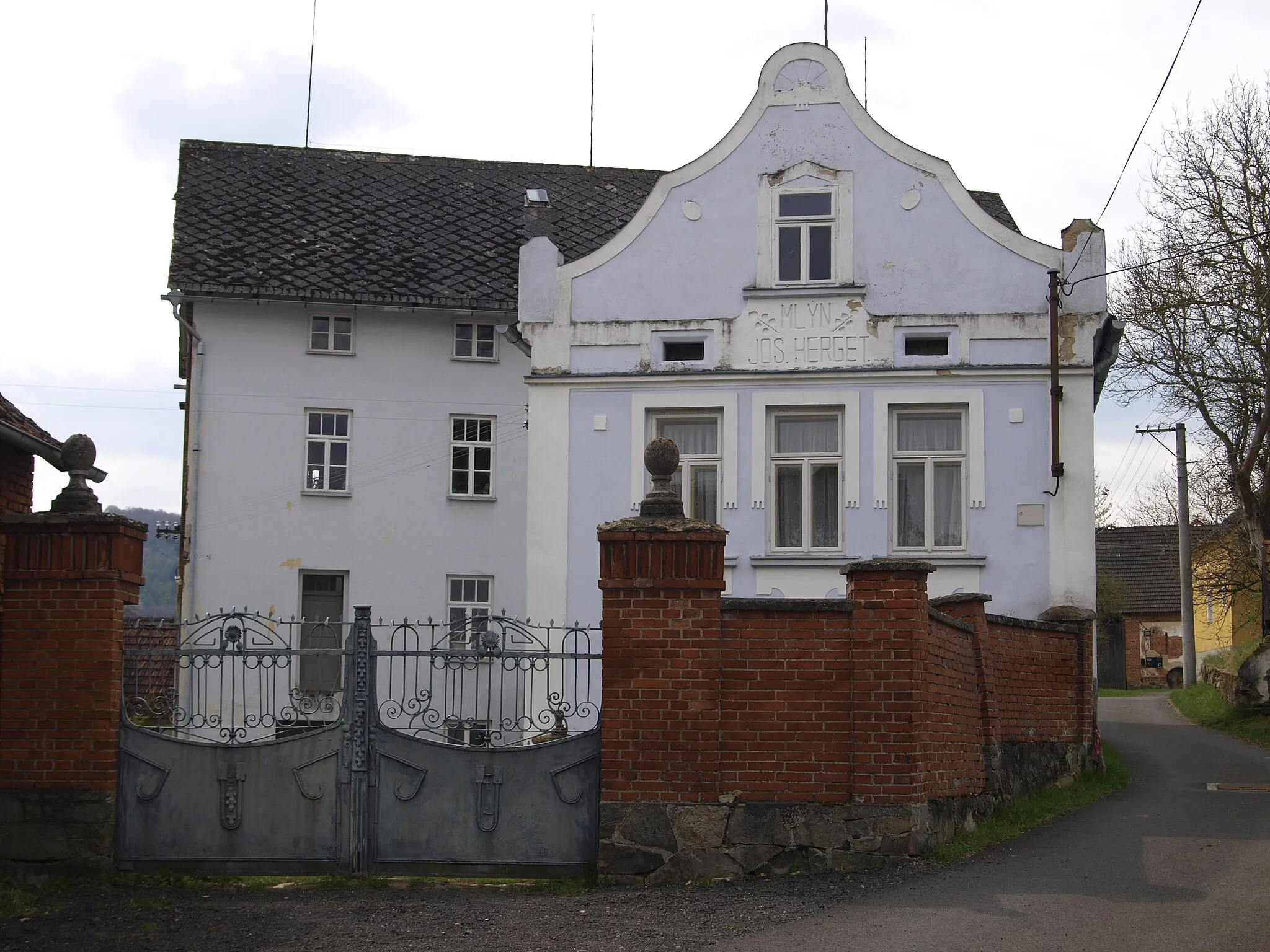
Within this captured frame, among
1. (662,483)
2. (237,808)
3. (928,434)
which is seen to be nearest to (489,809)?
(237,808)

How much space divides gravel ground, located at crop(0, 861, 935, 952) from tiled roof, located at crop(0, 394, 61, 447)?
3840mm

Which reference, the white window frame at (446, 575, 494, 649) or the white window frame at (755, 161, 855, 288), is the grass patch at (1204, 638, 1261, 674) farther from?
the white window frame at (446, 575, 494, 649)

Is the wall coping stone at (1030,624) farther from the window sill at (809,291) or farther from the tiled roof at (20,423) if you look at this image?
the tiled roof at (20,423)

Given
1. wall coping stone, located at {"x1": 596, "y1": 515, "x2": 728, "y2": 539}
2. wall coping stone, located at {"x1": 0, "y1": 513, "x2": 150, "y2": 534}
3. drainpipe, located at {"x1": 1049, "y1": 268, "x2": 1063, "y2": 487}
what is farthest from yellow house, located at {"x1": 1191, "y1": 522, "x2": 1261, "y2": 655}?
wall coping stone, located at {"x1": 0, "y1": 513, "x2": 150, "y2": 534}

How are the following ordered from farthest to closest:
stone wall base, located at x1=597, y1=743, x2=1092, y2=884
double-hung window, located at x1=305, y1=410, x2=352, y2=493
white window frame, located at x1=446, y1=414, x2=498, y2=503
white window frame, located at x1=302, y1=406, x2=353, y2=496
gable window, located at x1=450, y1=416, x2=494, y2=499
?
gable window, located at x1=450, y1=416, x2=494, y2=499, white window frame, located at x1=446, y1=414, x2=498, y2=503, double-hung window, located at x1=305, y1=410, x2=352, y2=493, white window frame, located at x1=302, y1=406, x2=353, y2=496, stone wall base, located at x1=597, y1=743, x2=1092, y2=884

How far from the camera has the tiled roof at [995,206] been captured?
96.8 feet

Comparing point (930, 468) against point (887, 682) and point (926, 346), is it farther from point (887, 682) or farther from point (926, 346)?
point (887, 682)

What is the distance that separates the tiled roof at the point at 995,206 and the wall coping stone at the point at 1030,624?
515 inches

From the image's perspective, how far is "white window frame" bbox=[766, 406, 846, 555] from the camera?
19750 mm

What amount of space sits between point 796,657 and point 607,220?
20.9 metres

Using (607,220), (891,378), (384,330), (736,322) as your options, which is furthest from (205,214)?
(891,378)

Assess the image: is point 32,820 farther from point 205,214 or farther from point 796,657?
point 205,214

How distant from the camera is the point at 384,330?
28641mm

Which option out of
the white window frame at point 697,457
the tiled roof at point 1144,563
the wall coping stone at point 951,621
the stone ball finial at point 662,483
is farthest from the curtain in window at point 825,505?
the tiled roof at point 1144,563
